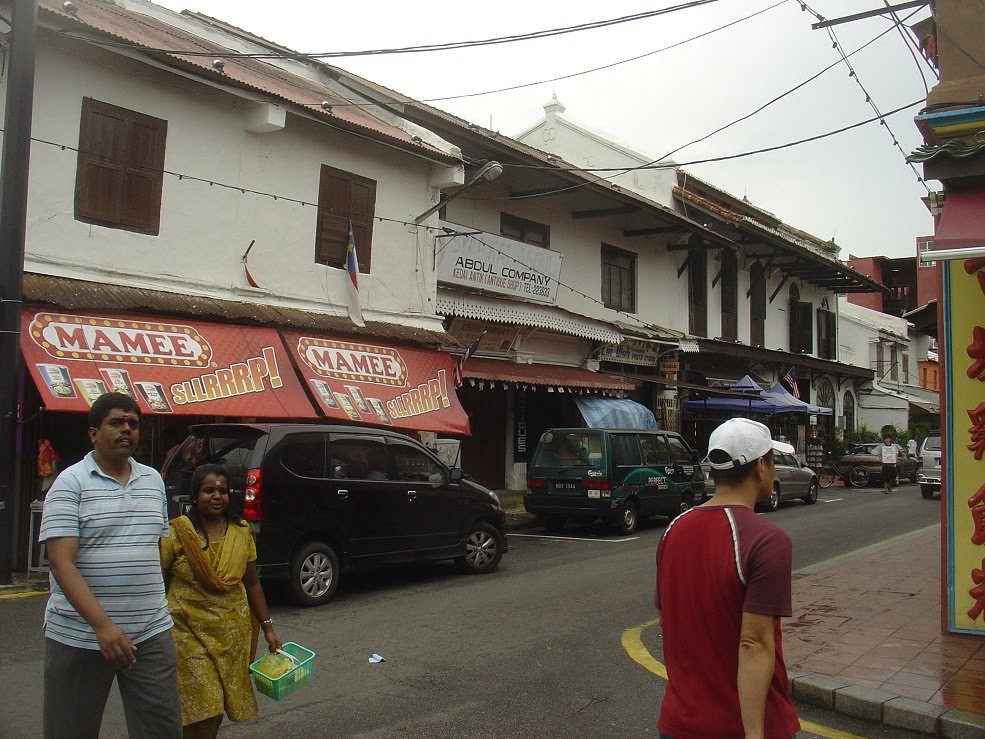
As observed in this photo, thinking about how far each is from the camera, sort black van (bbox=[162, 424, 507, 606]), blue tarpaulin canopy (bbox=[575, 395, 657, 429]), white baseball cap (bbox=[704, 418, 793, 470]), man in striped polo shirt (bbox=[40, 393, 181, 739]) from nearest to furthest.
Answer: white baseball cap (bbox=[704, 418, 793, 470]) → man in striped polo shirt (bbox=[40, 393, 181, 739]) → black van (bbox=[162, 424, 507, 606]) → blue tarpaulin canopy (bbox=[575, 395, 657, 429])

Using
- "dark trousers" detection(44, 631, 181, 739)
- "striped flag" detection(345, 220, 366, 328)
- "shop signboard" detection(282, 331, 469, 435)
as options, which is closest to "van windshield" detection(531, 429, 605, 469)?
"shop signboard" detection(282, 331, 469, 435)

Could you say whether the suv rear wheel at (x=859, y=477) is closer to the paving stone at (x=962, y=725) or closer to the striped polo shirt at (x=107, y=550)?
the paving stone at (x=962, y=725)

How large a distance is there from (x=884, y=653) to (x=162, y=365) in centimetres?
872

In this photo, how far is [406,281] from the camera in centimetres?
1537

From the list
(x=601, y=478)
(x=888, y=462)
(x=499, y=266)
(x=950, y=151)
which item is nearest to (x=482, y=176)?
(x=499, y=266)

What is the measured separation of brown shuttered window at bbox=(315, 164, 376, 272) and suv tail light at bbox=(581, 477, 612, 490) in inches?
205

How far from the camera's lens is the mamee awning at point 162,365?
32.1 ft

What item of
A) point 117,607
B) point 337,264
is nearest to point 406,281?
point 337,264

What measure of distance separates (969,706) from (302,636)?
505 cm

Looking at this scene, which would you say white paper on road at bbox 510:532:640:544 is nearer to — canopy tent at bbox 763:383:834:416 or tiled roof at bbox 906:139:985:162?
tiled roof at bbox 906:139:985:162

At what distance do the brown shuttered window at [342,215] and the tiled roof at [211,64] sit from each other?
2.86 ft

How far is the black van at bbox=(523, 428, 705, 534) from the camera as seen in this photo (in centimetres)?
1425

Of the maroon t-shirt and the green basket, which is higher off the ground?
the maroon t-shirt

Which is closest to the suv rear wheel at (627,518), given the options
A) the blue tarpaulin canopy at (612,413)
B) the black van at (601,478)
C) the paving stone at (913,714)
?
the black van at (601,478)
